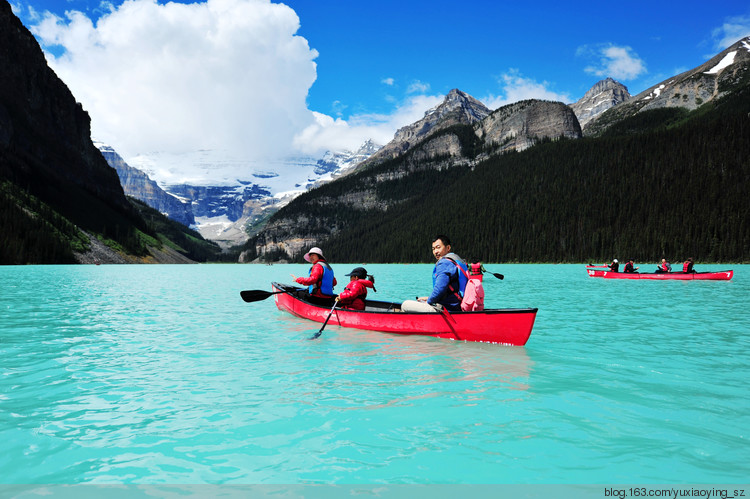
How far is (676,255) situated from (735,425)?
121587 millimetres

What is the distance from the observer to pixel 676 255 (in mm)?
106375

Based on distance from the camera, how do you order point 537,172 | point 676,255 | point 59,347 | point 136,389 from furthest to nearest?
point 537,172, point 676,255, point 59,347, point 136,389

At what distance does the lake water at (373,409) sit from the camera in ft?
17.9

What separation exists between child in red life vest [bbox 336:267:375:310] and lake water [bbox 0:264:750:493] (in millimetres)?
2219

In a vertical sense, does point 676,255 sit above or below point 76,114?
below

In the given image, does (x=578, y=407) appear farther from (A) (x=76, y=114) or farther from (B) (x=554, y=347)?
(A) (x=76, y=114)

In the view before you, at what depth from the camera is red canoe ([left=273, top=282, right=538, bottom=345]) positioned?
508 inches

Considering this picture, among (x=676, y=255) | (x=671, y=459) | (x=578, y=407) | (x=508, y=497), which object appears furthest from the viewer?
(x=676, y=255)

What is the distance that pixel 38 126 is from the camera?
15562cm

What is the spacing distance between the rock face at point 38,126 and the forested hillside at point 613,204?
126337 mm

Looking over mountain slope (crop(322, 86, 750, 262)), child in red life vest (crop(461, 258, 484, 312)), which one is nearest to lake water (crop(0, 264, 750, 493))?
child in red life vest (crop(461, 258, 484, 312))

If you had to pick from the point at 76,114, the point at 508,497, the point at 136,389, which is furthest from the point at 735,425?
the point at 76,114

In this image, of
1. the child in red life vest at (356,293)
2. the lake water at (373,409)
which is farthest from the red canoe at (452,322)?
the child in red life vest at (356,293)

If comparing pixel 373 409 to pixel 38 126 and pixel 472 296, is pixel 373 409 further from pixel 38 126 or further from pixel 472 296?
pixel 38 126
